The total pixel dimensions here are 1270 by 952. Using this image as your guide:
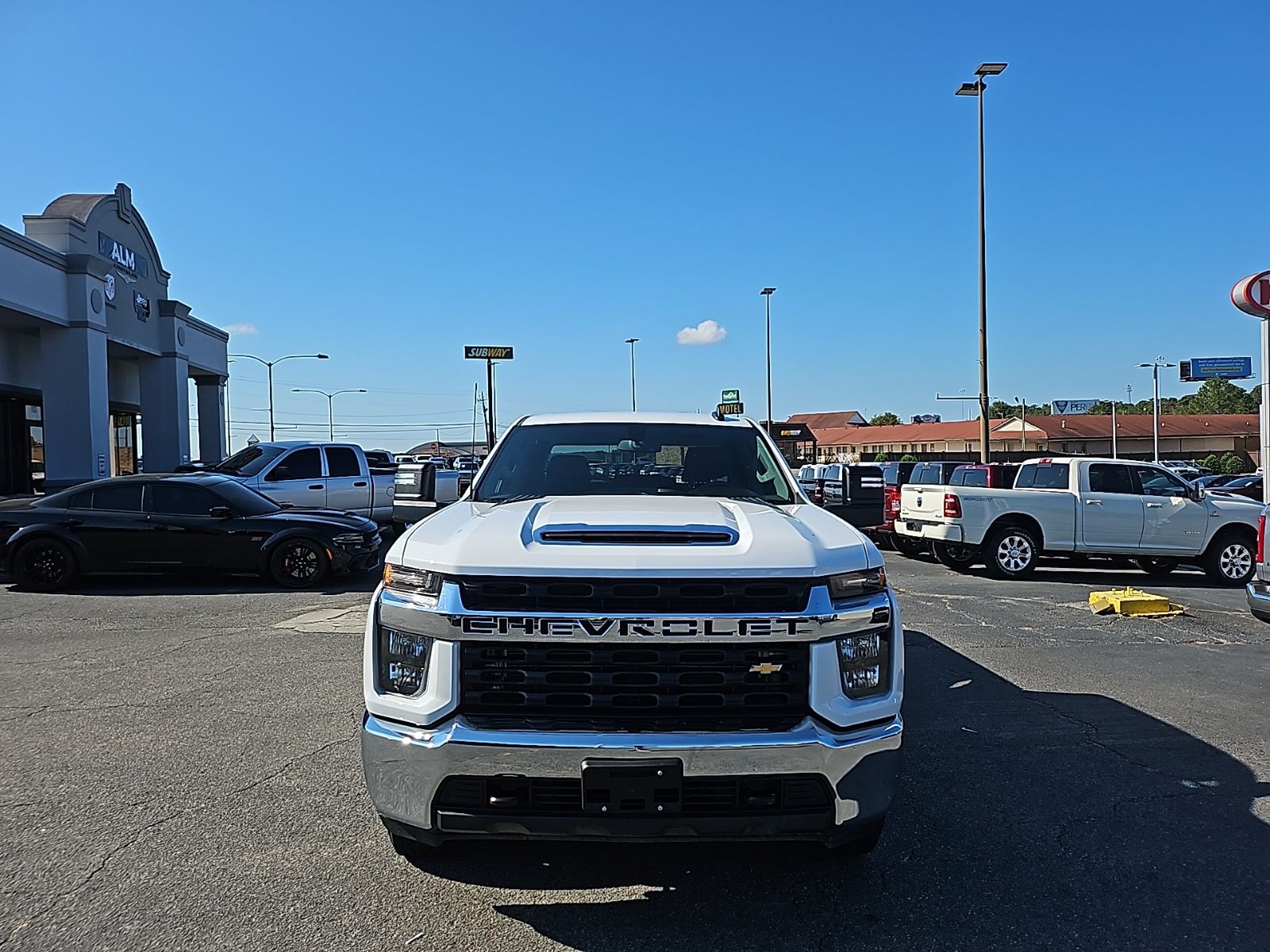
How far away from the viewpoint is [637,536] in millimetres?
3678

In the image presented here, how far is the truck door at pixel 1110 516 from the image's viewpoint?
13.7m

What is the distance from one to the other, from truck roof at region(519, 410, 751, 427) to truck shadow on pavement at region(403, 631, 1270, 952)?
7.15 feet

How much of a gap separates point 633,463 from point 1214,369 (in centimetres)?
8729

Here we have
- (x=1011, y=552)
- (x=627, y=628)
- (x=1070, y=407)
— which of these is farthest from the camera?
(x=1070, y=407)

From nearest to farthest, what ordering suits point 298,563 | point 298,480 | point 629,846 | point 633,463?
point 629,846 → point 633,463 → point 298,563 → point 298,480

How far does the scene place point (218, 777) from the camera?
500 centimetres

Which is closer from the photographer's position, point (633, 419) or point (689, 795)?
point (689, 795)

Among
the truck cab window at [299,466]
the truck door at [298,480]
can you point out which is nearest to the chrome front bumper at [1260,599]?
the truck door at [298,480]

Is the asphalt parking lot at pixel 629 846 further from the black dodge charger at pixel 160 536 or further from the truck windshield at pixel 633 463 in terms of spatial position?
the black dodge charger at pixel 160 536

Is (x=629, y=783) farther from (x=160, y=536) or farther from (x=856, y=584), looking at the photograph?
(x=160, y=536)

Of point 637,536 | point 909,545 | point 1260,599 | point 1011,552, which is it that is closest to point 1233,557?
point 1011,552

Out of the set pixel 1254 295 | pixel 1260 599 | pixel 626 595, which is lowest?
pixel 1260 599

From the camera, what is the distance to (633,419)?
230 inches

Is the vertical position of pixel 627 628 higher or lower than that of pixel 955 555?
higher
